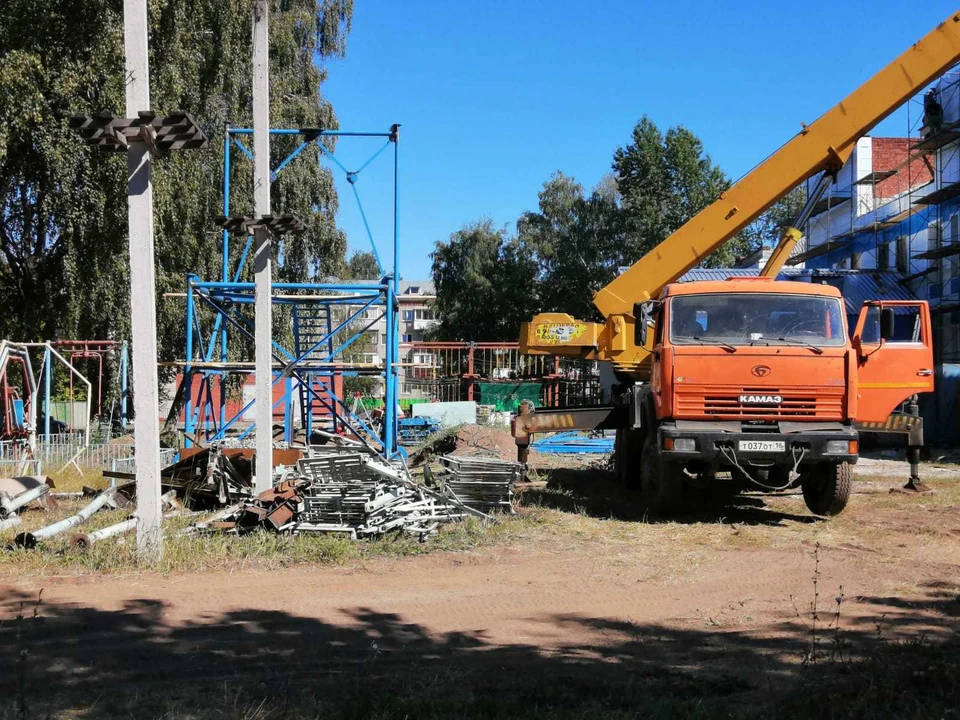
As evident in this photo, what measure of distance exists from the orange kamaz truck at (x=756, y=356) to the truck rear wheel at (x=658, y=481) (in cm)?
2

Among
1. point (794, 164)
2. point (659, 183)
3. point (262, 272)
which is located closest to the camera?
point (262, 272)

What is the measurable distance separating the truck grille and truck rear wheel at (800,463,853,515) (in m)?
1.08

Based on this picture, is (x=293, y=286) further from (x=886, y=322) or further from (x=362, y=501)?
(x=886, y=322)

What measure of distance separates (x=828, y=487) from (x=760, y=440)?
181 cm

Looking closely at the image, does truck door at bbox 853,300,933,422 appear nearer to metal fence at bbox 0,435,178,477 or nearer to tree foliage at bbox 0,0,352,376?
metal fence at bbox 0,435,178,477

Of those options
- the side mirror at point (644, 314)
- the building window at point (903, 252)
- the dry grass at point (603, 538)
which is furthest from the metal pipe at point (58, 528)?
the building window at point (903, 252)

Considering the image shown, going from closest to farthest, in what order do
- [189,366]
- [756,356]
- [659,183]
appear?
[756,356]
[189,366]
[659,183]

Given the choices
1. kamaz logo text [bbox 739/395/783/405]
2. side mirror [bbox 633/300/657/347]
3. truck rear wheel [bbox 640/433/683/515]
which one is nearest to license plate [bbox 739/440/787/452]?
kamaz logo text [bbox 739/395/783/405]

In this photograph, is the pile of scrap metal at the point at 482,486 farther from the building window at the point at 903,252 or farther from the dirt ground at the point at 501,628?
the building window at the point at 903,252

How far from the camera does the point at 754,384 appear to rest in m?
10.3

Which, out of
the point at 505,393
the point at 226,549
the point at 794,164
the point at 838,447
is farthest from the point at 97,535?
the point at 505,393

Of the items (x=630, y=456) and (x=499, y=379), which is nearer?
(x=630, y=456)

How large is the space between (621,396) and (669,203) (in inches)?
1669

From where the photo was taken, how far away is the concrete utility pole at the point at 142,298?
324 inches
